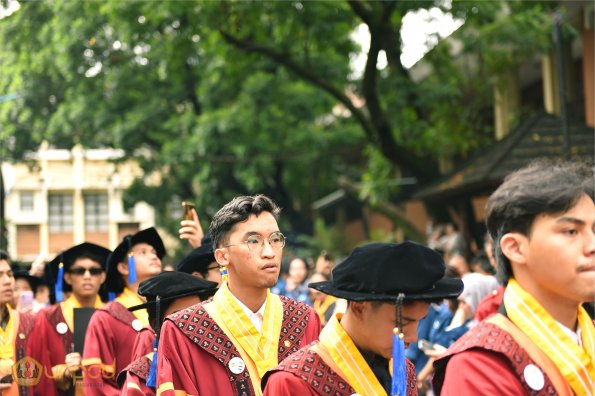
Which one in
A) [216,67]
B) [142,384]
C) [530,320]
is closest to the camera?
[530,320]

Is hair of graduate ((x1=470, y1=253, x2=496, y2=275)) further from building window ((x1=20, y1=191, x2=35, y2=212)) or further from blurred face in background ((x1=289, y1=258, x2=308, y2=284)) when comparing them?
building window ((x1=20, y1=191, x2=35, y2=212))

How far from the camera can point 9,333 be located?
9.12 meters

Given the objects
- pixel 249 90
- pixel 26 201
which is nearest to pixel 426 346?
pixel 249 90

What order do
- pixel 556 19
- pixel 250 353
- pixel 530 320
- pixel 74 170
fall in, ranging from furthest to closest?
pixel 74 170 < pixel 556 19 < pixel 250 353 < pixel 530 320

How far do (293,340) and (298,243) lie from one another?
23.6 metres

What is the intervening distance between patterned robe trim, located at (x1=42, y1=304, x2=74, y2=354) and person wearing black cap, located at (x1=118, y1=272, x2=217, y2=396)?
2.77m

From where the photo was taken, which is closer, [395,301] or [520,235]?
[520,235]

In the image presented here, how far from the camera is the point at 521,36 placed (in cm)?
1767

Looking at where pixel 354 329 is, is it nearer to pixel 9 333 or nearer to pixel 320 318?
pixel 320 318

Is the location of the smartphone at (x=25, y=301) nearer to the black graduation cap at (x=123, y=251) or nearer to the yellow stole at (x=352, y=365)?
the black graduation cap at (x=123, y=251)

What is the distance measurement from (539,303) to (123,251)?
5418 millimetres

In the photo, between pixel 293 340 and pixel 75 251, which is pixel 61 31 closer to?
pixel 75 251

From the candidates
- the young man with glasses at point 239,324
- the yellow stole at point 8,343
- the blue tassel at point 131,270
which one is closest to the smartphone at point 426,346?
the blue tassel at point 131,270

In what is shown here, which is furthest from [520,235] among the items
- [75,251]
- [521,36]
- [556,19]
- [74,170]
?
[74,170]
